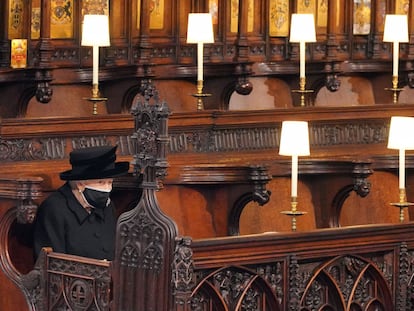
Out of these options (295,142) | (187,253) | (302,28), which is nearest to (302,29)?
(302,28)

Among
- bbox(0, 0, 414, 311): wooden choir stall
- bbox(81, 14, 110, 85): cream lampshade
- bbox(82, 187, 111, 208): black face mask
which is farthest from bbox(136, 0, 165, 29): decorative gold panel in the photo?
bbox(82, 187, 111, 208): black face mask

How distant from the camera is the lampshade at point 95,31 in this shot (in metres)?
12.6

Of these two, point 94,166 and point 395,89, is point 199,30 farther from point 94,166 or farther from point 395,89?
point 94,166

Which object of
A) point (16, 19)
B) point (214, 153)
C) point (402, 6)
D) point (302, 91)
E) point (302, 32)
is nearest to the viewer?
point (16, 19)

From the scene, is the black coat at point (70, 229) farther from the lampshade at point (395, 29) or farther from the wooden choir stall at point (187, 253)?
the lampshade at point (395, 29)

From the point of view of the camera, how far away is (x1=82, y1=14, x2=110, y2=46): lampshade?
12.6 m

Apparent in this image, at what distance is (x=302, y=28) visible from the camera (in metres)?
14.5

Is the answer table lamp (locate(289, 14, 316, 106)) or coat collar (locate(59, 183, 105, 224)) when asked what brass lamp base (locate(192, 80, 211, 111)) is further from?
coat collar (locate(59, 183, 105, 224))

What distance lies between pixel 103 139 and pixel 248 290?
2.81 metres

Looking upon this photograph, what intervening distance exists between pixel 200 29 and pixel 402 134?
2308mm

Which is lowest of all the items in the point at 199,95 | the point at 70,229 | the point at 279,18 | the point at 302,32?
the point at 70,229

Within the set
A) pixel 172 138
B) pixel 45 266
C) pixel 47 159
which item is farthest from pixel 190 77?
pixel 45 266

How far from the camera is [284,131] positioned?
12.1m

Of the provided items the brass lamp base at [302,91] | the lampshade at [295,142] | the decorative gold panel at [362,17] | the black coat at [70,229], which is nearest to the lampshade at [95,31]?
the lampshade at [295,142]
